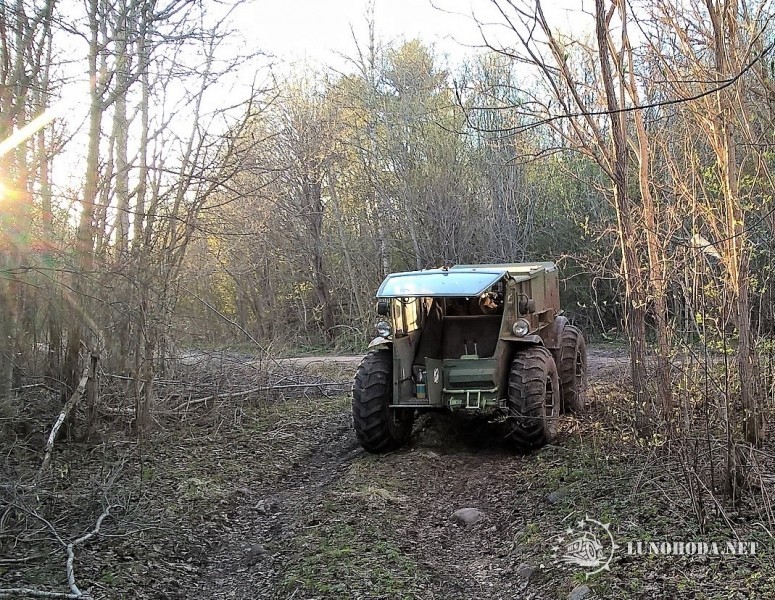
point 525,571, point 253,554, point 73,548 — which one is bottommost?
point 253,554

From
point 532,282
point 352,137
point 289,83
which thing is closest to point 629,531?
point 532,282

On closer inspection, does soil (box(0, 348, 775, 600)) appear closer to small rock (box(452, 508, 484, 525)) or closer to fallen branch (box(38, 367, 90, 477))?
small rock (box(452, 508, 484, 525))

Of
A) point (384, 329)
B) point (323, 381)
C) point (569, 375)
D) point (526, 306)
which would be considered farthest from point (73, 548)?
point (323, 381)

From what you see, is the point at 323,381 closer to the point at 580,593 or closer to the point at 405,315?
the point at 405,315

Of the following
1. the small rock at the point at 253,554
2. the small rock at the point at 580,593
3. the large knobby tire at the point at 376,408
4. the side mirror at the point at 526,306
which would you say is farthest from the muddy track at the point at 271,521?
the side mirror at the point at 526,306

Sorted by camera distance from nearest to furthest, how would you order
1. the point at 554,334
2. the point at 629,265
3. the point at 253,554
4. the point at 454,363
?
the point at 253,554 → the point at 629,265 → the point at 454,363 → the point at 554,334

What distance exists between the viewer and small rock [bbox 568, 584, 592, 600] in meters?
4.18

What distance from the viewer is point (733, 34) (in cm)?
532

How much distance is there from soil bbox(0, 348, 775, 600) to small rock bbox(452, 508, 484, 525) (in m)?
0.05

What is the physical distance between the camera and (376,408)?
7.81 metres

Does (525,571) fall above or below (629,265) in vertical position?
below

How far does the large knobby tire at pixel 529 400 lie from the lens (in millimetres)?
7422

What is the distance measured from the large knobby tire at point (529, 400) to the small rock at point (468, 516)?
1483mm

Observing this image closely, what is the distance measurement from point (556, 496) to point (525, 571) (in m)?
1.33
